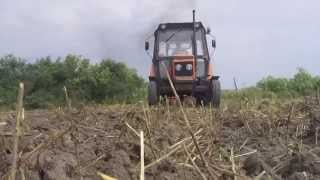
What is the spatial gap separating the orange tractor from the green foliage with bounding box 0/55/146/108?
15.7 metres

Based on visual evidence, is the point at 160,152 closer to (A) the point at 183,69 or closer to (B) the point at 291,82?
(A) the point at 183,69

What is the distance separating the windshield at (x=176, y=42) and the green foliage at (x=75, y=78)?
15.7m

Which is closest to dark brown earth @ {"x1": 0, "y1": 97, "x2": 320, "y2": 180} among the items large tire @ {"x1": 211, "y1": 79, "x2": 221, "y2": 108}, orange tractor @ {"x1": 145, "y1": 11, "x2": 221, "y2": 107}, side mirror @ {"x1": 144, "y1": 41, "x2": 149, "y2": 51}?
large tire @ {"x1": 211, "y1": 79, "x2": 221, "y2": 108}

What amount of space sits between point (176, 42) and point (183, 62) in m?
0.62

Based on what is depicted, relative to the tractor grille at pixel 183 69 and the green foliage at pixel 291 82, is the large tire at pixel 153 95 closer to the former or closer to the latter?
the tractor grille at pixel 183 69

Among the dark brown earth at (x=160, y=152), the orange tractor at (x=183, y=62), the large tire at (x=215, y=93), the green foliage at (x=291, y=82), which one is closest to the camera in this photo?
the dark brown earth at (x=160, y=152)

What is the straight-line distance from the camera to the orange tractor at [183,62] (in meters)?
16.2

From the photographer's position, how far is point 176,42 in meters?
16.6

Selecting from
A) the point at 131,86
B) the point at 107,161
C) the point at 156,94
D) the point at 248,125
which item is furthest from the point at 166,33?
the point at 131,86

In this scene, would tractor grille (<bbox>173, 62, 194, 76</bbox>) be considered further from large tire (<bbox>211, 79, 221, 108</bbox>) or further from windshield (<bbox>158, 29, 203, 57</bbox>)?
large tire (<bbox>211, 79, 221, 108</bbox>)

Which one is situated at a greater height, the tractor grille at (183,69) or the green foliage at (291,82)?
the tractor grille at (183,69)

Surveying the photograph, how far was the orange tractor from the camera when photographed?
16.2 meters

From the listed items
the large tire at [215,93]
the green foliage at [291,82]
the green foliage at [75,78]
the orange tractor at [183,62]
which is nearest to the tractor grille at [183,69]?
the orange tractor at [183,62]

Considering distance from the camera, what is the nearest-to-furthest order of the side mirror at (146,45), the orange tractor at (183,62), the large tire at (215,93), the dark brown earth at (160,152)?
1. the dark brown earth at (160,152)
2. the large tire at (215,93)
3. the orange tractor at (183,62)
4. the side mirror at (146,45)
